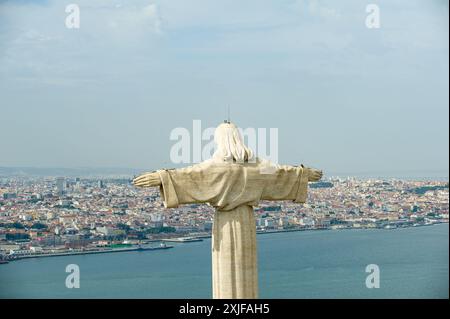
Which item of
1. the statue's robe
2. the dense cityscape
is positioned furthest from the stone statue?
the dense cityscape

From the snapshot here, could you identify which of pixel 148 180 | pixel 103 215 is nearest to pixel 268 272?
pixel 103 215

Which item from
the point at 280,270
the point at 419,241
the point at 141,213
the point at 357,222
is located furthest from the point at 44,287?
the point at 419,241

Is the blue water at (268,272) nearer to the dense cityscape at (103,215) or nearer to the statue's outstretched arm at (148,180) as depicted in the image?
the dense cityscape at (103,215)

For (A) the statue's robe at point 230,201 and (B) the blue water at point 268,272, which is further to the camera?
(B) the blue water at point 268,272

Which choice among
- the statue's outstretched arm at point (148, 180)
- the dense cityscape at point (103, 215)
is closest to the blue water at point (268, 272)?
the dense cityscape at point (103, 215)

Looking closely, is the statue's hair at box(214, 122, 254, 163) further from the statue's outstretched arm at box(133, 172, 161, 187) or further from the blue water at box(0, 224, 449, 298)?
the blue water at box(0, 224, 449, 298)
